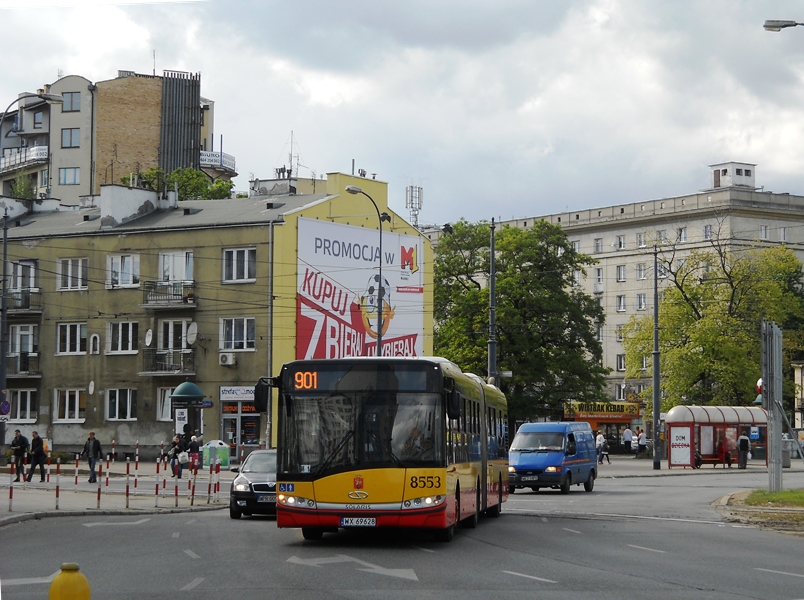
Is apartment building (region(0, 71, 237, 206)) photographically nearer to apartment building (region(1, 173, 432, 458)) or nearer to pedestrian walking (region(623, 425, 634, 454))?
apartment building (region(1, 173, 432, 458))

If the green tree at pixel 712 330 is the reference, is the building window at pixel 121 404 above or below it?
below

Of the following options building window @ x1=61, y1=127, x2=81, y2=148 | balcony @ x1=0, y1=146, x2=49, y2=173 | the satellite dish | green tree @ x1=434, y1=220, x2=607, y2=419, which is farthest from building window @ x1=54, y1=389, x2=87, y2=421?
balcony @ x1=0, y1=146, x2=49, y2=173

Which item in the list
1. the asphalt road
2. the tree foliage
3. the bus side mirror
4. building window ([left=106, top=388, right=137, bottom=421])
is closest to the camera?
the asphalt road

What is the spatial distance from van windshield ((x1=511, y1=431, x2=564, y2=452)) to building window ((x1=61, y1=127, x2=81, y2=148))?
71.6m

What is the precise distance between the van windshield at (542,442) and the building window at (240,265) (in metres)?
26.6

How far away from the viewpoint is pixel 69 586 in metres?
8.73

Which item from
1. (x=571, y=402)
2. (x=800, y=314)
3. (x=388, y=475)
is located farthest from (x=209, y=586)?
(x=800, y=314)

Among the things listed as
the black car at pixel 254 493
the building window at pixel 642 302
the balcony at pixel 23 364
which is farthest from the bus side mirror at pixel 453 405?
the building window at pixel 642 302

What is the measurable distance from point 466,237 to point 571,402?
1124cm

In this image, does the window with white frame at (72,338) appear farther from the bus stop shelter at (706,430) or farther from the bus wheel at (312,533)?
the bus wheel at (312,533)

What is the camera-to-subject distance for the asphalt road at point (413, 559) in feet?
45.8

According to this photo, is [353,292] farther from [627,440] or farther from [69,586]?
[69,586]

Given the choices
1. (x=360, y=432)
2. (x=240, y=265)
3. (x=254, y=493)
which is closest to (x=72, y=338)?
(x=240, y=265)

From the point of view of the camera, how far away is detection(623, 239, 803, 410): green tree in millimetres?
72938
